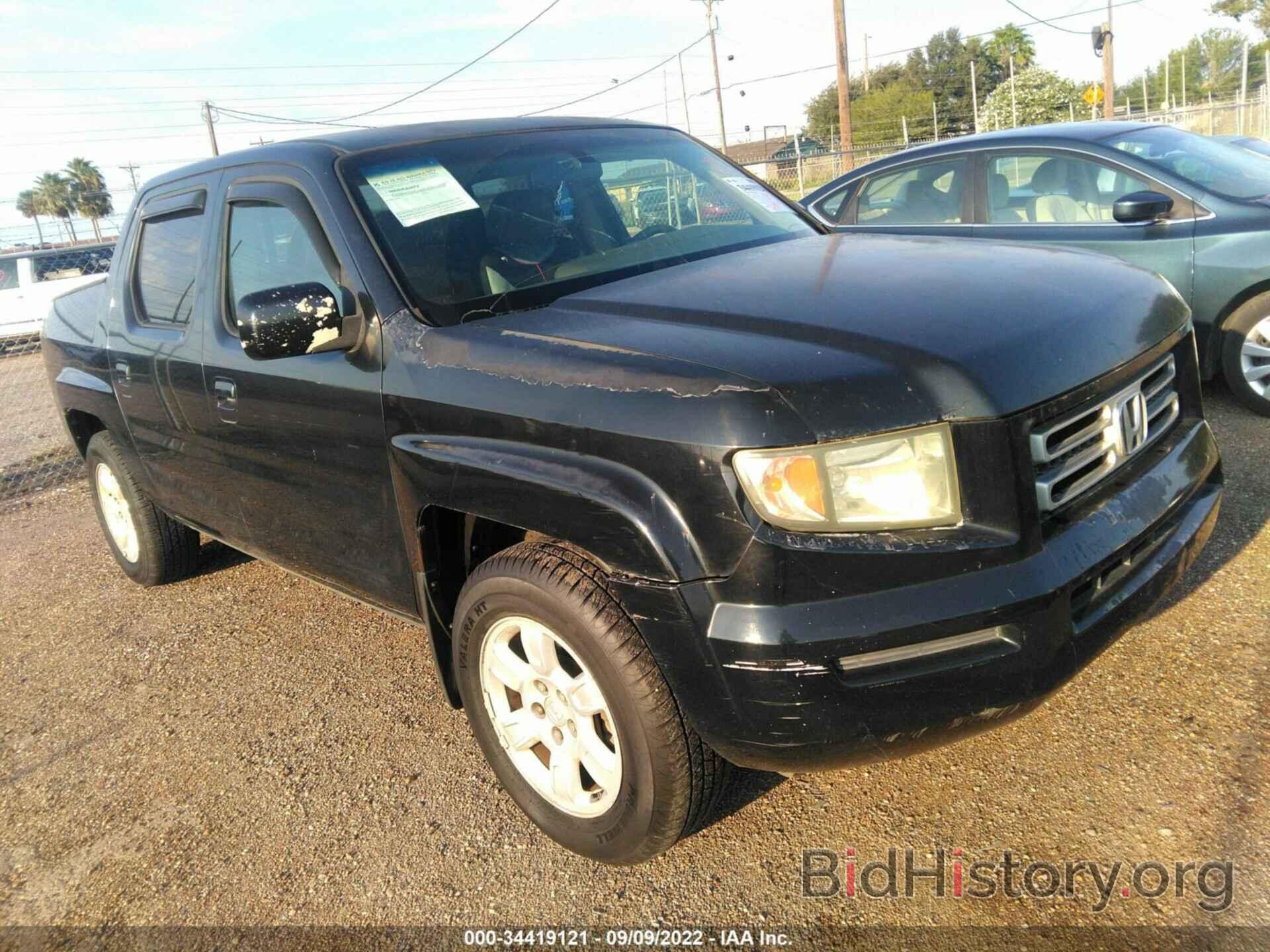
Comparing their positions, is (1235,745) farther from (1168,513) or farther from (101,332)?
(101,332)

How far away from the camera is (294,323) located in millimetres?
2633

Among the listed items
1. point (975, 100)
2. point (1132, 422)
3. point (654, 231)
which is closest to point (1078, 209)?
point (654, 231)

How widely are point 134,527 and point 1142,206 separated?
525 cm

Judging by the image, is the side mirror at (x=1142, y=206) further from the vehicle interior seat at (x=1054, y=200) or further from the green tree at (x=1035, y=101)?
the green tree at (x=1035, y=101)

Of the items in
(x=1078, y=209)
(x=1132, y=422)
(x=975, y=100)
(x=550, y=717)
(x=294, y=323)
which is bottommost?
(x=550, y=717)

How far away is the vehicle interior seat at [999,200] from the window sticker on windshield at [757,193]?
2529 millimetres

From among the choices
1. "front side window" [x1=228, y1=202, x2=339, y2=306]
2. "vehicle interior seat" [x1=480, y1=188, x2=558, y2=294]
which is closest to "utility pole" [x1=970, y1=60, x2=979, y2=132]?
"vehicle interior seat" [x1=480, y1=188, x2=558, y2=294]

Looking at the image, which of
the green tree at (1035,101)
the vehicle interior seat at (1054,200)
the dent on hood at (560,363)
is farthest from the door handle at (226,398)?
the green tree at (1035,101)

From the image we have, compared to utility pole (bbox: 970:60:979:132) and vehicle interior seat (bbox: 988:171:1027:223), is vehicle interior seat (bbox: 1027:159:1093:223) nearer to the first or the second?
vehicle interior seat (bbox: 988:171:1027:223)

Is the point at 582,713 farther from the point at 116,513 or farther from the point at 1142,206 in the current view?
the point at 1142,206

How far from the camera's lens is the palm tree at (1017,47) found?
217 feet

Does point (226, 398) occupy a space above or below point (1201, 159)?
below

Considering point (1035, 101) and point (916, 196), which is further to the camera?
point (1035, 101)

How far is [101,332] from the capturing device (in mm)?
4273
